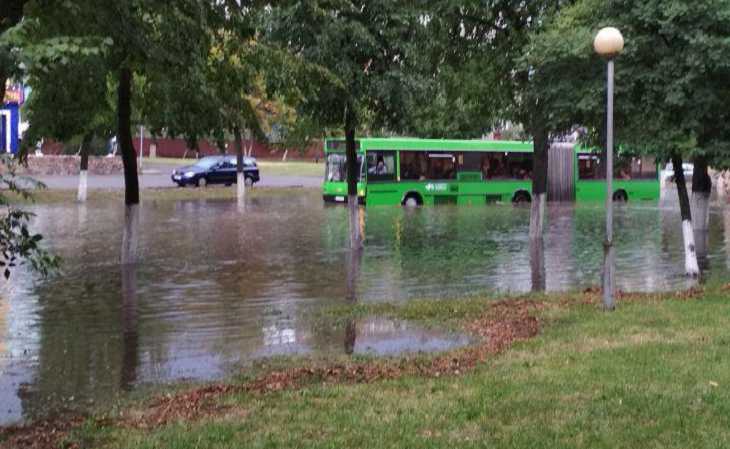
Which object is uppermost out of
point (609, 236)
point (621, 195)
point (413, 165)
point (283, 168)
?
point (283, 168)

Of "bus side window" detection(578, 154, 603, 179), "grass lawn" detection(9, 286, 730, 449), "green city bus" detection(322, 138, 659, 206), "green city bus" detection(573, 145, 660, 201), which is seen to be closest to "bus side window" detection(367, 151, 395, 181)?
"green city bus" detection(322, 138, 659, 206)

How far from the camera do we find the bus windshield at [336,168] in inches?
1464

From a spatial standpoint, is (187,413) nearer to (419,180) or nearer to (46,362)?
(46,362)

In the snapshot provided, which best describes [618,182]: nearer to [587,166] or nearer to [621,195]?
[621,195]

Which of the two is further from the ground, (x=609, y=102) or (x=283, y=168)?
(x=609, y=102)

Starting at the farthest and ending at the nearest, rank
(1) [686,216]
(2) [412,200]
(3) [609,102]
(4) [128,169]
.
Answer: (2) [412,200]
(4) [128,169]
(1) [686,216]
(3) [609,102]

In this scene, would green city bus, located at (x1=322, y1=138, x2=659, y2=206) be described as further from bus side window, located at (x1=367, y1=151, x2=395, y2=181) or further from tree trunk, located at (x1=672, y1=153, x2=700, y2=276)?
tree trunk, located at (x1=672, y1=153, x2=700, y2=276)

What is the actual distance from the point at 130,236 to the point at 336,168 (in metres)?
20.9

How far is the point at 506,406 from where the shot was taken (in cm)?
640

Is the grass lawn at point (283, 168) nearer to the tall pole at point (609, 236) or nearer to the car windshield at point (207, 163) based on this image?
the car windshield at point (207, 163)

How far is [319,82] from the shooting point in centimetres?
1320

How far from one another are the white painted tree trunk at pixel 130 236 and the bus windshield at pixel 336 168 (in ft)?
66.2

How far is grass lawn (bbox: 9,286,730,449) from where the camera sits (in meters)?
5.68

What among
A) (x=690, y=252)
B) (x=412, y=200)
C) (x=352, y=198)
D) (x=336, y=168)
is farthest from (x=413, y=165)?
(x=690, y=252)
